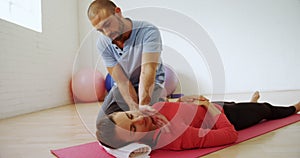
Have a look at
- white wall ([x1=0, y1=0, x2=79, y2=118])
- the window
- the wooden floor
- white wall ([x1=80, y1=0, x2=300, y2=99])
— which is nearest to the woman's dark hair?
the wooden floor

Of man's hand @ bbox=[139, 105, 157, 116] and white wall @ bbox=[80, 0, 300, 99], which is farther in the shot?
white wall @ bbox=[80, 0, 300, 99]

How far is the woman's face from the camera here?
89 centimetres

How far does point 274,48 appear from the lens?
3758 mm

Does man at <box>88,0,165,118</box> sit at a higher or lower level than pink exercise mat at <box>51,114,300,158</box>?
higher

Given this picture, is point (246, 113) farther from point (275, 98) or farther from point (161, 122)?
point (275, 98)

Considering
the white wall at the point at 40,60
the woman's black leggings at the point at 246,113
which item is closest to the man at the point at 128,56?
the woman's black leggings at the point at 246,113

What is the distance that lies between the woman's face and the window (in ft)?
5.93

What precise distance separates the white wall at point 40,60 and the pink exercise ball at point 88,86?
0.18 m

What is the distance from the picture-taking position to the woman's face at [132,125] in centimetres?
89

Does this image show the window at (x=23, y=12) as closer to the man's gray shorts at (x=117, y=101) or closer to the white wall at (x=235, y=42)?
the white wall at (x=235, y=42)

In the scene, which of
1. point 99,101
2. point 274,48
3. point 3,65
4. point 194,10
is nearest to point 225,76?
point 274,48

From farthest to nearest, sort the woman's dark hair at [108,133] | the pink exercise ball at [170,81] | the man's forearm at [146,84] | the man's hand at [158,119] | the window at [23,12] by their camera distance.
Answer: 1. the pink exercise ball at [170,81]
2. the window at [23,12]
3. the man's forearm at [146,84]
4. the man's hand at [158,119]
5. the woman's dark hair at [108,133]

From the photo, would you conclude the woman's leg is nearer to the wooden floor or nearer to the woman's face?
the wooden floor

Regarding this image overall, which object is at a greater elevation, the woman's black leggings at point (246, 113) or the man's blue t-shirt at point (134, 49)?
the man's blue t-shirt at point (134, 49)
